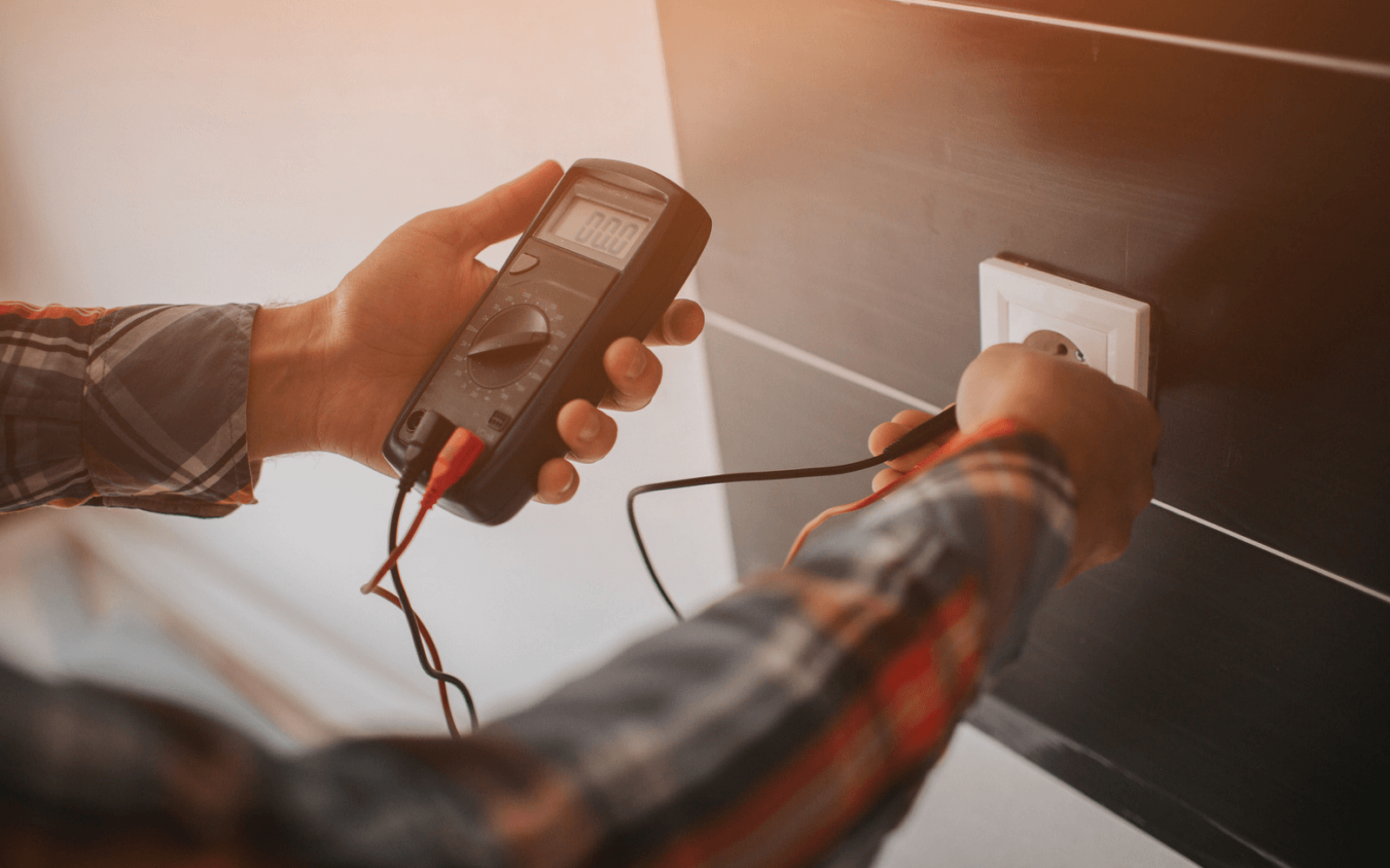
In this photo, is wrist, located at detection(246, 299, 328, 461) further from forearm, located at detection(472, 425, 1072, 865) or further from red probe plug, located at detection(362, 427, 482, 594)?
forearm, located at detection(472, 425, 1072, 865)

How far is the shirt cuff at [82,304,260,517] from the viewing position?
1.84 ft

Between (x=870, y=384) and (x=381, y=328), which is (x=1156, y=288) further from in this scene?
(x=381, y=328)

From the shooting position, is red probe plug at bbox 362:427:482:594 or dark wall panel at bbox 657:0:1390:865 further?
red probe plug at bbox 362:427:482:594

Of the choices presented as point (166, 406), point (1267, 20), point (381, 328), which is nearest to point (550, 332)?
point (381, 328)

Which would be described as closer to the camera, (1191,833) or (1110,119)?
(1110,119)

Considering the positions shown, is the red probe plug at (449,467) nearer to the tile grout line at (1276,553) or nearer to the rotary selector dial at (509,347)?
the rotary selector dial at (509,347)

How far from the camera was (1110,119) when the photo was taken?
383 millimetres

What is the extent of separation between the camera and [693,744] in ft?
0.84

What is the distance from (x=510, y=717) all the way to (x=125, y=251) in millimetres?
1034

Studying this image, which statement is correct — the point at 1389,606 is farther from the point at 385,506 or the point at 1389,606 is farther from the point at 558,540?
the point at 385,506

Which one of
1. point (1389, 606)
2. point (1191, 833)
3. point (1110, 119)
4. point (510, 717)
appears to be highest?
point (1110, 119)

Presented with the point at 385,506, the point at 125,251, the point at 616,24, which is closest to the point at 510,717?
the point at 616,24

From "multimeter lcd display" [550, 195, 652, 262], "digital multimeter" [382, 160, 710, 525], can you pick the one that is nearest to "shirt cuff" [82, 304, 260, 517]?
"digital multimeter" [382, 160, 710, 525]

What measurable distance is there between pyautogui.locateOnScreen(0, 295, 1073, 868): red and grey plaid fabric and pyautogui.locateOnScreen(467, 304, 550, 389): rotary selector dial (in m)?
0.25
